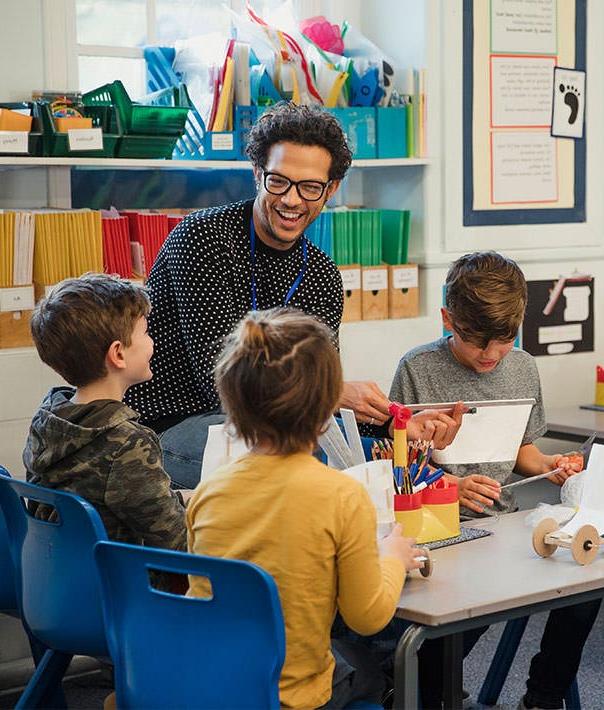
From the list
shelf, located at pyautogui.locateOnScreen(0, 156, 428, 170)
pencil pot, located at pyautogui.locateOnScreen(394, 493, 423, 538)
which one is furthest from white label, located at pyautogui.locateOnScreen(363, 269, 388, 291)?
pencil pot, located at pyautogui.locateOnScreen(394, 493, 423, 538)

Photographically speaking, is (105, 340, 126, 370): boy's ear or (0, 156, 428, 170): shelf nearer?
(105, 340, 126, 370): boy's ear

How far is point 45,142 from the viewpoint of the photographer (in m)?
3.22

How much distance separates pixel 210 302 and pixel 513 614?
1.05 m

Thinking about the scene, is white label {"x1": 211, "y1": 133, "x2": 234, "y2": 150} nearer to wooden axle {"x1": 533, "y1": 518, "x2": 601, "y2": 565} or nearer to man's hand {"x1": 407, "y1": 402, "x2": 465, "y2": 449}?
man's hand {"x1": 407, "y1": 402, "x2": 465, "y2": 449}

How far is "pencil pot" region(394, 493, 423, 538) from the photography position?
213cm

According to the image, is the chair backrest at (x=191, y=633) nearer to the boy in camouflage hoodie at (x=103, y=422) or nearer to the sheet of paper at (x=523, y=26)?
the boy in camouflage hoodie at (x=103, y=422)

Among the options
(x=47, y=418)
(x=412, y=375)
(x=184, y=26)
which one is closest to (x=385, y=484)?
(x=47, y=418)

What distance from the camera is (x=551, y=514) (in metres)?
2.30

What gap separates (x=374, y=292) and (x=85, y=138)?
1.07 m

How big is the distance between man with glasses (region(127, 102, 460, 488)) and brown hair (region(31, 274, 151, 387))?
0.37 metres

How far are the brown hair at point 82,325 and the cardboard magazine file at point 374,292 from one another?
1601 mm

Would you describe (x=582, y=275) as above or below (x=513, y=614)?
above

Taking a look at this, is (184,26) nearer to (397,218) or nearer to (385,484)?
(397,218)

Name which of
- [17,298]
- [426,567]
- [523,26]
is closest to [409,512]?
[426,567]
